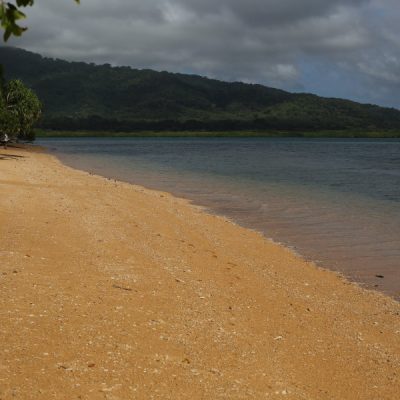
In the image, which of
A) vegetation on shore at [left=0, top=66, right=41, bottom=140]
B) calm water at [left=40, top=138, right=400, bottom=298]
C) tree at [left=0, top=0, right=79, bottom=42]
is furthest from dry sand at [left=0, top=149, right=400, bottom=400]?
vegetation on shore at [left=0, top=66, right=41, bottom=140]

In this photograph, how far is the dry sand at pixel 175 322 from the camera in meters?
6.35

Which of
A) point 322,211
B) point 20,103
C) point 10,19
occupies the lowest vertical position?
point 322,211

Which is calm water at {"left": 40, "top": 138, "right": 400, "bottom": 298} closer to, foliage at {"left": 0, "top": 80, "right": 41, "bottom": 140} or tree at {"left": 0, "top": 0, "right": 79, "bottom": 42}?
tree at {"left": 0, "top": 0, "right": 79, "bottom": 42}

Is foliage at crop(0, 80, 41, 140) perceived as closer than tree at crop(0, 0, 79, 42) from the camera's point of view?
No

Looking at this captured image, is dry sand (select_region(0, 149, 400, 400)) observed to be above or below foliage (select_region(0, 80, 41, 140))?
below

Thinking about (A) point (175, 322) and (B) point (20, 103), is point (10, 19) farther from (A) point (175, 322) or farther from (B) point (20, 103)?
(B) point (20, 103)

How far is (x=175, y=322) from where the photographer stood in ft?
27.0

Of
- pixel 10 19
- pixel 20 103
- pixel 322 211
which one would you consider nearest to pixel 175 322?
pixel 10 19

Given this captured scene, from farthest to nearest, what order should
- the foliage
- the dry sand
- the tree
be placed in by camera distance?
the foliage
the dry sand
the tree

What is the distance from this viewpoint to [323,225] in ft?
66.9

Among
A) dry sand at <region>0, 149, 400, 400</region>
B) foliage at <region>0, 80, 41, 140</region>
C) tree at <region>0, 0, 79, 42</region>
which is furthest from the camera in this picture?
foliage at <region>0, 80, 41, 140</region>

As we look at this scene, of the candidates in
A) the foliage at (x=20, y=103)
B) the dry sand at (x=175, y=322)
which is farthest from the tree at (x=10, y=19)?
the foliage at (x=20, y=103)

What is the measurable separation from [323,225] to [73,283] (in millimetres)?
12924

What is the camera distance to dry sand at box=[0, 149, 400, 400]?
6.35 meters
